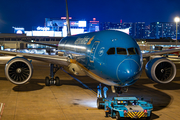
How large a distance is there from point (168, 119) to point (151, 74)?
471cm

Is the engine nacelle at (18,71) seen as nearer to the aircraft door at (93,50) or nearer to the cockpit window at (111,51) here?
the aircraft door at (93,50)

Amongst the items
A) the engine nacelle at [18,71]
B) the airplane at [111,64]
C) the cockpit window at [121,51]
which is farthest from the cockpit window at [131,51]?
the engine nacelle at [18,71]

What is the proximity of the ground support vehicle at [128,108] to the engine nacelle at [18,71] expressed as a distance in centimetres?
731

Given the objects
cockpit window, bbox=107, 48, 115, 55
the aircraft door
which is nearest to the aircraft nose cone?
cockpit window, bbox=107, 48, 115, 55

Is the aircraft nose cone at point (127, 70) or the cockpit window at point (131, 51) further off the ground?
the cockpit window at point (131, 51)

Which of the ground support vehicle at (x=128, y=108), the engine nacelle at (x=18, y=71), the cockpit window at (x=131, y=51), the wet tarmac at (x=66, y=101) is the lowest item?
the wet tarmac at (x=66, y=101)

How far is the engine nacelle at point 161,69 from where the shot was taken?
17.5m

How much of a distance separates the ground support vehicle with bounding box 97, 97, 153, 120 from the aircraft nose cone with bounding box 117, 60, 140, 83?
1.25 m

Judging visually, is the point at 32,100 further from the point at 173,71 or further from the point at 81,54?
the point at 173,71

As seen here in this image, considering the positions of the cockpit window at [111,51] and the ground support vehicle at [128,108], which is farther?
the cockpit window at [111,51]

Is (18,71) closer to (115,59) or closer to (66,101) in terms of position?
(66,101)

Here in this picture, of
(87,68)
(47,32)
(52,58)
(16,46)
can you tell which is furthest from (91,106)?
(47,32)

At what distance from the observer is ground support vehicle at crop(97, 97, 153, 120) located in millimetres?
12281

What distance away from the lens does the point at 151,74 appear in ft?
56.6
